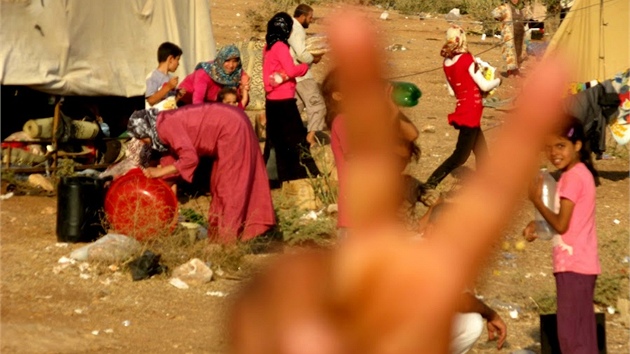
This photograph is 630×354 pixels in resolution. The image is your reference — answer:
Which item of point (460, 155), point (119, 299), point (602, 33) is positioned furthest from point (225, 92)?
point (602, 33)

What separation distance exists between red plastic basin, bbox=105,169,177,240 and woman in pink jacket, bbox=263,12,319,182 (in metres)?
2.11

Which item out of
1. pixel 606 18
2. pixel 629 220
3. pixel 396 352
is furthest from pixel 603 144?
pixel 396 352

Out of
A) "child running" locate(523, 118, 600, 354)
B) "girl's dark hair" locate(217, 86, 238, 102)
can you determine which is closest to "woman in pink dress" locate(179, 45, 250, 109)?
"girl's dark hair" locate(217, 86, 238, 102)

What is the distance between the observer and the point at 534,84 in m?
0.94

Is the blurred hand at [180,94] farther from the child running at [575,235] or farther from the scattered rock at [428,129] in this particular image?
the child running at [575,235]

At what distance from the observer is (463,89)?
32.8ft

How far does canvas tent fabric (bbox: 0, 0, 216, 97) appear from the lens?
32.0 ft

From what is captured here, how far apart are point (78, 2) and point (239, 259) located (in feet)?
13.5

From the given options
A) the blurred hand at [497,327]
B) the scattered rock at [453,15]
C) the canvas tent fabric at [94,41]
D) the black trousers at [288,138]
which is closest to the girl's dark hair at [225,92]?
the black trousers at [288,138]

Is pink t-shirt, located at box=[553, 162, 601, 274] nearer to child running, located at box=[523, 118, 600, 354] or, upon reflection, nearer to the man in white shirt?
child running, located at box=[523, 118, 600, 354]

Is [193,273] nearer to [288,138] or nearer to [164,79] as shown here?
[288,138]

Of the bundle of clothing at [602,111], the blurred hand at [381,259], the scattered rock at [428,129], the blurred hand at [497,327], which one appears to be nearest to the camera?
the blurred hand at [381,259]

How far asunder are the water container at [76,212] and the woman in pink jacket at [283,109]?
91.6 inches

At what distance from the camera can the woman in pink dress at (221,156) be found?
806 centimetres
